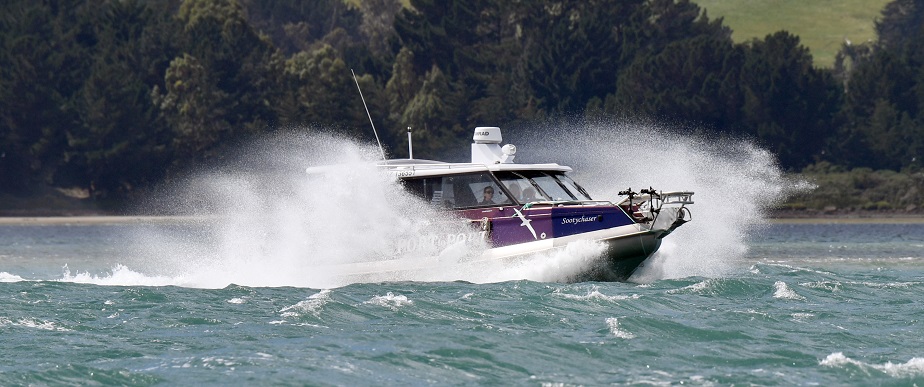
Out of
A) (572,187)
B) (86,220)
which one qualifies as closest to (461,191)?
(572,187)

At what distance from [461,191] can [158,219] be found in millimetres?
64473

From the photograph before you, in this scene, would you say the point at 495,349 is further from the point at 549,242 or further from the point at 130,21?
the point at 130,21

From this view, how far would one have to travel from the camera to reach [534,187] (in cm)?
2786

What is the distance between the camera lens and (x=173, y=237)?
61875mm

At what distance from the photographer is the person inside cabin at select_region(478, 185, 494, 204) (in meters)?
27.7

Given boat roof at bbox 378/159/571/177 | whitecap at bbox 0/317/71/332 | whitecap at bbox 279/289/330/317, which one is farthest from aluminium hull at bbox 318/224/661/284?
whitecap at bbox 0/317/71/332

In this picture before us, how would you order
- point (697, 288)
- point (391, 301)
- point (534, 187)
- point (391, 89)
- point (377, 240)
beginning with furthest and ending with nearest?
point (391, 89), point (377, 240), point (534, 187), point (697, 288), point (391, 301)

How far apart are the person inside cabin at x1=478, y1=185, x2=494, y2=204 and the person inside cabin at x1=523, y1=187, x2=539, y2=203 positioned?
1.96 ft

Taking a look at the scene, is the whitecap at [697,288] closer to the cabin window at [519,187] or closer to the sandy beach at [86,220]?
the cabin window at [519,187]

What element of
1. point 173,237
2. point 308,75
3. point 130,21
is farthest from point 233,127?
point 173,237

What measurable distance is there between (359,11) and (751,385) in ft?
550

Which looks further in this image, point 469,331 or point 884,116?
point 884,116

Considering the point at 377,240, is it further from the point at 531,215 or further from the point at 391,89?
the point at 391,89

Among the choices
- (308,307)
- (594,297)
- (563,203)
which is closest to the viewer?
(308,307)
